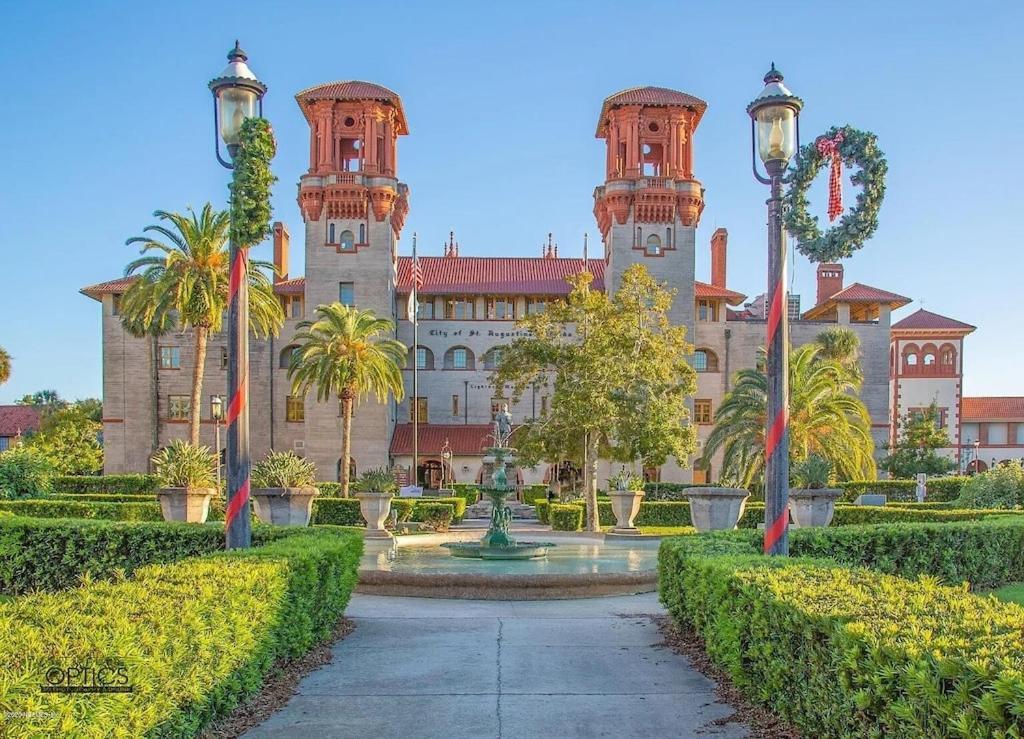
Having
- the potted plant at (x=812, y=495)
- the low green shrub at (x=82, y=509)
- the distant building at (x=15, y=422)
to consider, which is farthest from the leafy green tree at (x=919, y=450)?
the distant building at (x=15, y=422)

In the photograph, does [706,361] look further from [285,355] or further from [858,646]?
[858,646]

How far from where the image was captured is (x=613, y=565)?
17297mm

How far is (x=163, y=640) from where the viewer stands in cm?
540

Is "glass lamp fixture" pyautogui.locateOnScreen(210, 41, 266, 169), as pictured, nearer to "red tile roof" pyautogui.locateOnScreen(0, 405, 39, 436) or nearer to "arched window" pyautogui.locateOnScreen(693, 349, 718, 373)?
"arched window" pyautogui.locateOnScreen(693, 349, 718, 373)

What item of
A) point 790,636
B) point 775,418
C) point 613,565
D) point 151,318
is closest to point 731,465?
→ point 613,565

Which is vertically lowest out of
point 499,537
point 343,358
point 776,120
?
point 499,537

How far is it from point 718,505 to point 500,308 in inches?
1440

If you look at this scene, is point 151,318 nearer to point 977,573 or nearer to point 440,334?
point 440,334

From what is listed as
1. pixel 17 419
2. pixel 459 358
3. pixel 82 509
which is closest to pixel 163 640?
pixel 82 509

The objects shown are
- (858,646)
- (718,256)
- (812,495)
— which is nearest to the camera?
(858,646)

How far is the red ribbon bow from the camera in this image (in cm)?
1045

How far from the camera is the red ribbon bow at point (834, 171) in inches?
411

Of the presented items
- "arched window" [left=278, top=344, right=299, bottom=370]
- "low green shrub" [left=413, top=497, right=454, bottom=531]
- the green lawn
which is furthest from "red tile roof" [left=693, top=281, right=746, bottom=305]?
the green lawn

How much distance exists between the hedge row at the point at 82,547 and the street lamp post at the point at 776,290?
6.24m
